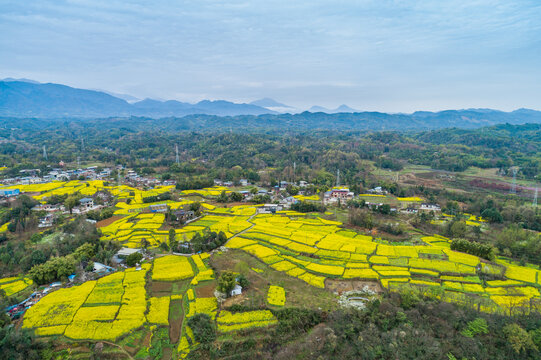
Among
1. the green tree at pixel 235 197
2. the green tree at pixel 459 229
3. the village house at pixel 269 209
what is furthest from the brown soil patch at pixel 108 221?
the green tree at pixel 459 229

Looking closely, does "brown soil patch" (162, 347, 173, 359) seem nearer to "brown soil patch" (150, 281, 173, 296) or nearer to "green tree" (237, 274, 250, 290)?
"brown soil patch" (150, 281, 173, 296)

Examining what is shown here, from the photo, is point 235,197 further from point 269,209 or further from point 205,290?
point 205,290

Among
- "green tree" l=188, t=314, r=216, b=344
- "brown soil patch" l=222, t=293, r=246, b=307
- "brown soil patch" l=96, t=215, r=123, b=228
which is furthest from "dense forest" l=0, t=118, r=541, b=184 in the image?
"green tree" l=188, t=314, r=216, b=344

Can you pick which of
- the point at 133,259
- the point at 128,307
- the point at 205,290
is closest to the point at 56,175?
the point at 133,259

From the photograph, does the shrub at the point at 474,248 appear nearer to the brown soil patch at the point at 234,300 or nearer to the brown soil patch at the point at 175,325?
the brown soil patch at the point at 234,300

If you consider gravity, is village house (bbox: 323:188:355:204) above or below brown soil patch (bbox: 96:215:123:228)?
above
